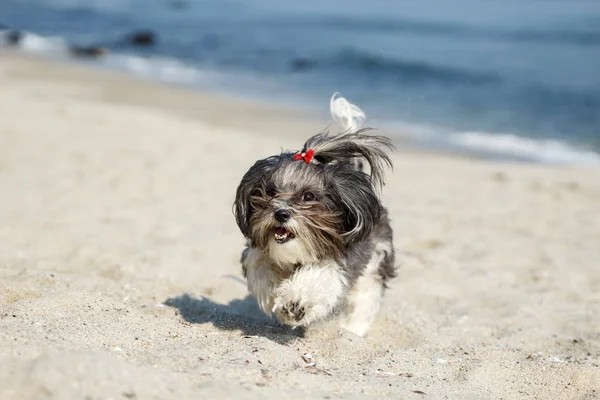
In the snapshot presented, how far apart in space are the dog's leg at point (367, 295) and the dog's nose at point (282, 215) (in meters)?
0.90

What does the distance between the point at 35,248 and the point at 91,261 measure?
1.79 ft

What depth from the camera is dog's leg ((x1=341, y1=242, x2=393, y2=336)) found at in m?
5.00

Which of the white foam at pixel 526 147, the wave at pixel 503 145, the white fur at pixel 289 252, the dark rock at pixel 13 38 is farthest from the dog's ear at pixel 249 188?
the dark rock at pixel 13 38

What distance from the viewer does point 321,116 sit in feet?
45.1

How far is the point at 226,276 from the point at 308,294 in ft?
6.66

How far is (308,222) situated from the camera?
14.1 ft

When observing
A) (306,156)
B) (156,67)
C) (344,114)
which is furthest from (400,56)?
(306,156)

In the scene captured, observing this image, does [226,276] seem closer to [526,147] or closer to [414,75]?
[526,147]

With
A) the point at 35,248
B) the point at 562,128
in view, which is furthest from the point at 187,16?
the point at 35,248

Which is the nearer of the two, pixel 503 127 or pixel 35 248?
pixel 35 248

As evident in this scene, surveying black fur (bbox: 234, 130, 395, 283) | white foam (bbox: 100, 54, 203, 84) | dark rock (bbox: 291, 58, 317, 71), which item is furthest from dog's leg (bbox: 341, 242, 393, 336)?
dark rock (bbox: 291, 58, 317, 71)

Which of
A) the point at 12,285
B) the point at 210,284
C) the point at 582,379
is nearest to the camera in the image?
the point at 582,379

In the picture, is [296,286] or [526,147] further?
[526,147]

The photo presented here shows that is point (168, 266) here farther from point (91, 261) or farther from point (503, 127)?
point (503, 127)
